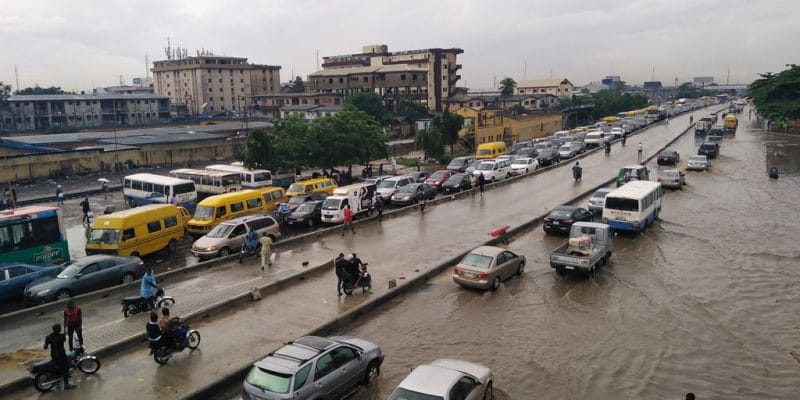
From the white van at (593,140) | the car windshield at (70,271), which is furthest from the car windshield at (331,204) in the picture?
the white van at (593,140)

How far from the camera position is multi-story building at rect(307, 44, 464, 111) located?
104 m

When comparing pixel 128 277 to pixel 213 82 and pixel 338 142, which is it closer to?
pixel 338 142

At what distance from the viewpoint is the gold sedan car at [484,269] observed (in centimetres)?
1717

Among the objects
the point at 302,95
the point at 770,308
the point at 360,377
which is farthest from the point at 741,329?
the point at 302,95

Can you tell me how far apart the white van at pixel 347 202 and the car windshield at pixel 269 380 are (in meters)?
16.8

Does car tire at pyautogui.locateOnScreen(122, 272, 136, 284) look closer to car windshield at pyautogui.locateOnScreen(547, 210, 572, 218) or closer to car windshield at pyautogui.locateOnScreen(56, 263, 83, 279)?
car windshield at pyautogui.locateOnScreen(56, 263, 83, 279)

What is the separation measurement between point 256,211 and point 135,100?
93158 mm

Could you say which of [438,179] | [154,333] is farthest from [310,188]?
[154,333]

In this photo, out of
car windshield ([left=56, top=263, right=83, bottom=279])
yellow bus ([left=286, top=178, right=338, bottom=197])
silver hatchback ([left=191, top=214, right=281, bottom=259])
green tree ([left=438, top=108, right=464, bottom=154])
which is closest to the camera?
car windshield ([left=56, top=263, right=83, bottom=279])

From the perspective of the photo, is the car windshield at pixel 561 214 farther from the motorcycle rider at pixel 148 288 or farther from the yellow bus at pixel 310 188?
the motorcycle rider at pixel 148 288

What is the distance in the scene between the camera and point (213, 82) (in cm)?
13600

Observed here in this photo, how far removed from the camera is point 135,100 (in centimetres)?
10781

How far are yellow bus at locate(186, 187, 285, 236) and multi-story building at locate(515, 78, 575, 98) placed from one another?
147 meters

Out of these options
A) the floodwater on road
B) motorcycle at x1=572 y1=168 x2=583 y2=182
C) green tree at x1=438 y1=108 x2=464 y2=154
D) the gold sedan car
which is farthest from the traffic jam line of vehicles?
green tree at x1=438 y1=108 x2=464 y2=154
